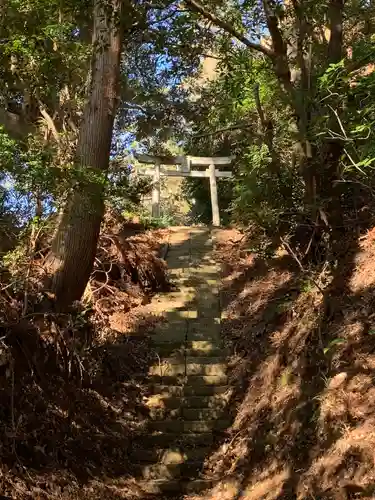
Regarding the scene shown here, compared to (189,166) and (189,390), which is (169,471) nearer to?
(189,390)

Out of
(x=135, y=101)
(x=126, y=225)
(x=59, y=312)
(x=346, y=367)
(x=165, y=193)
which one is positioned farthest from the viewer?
(x=165, y=193)

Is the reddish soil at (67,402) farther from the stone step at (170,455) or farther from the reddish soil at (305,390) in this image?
the reddish soil at (305,390)

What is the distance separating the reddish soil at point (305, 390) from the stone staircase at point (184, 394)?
0.22 metres

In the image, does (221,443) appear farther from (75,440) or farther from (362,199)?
(362,199)

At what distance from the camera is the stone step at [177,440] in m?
6.59

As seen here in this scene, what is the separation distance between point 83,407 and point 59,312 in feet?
3.95

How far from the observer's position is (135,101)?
1247 centimetres

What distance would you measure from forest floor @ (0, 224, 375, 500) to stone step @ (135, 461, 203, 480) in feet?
0.51

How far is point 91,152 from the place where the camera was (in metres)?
6.61

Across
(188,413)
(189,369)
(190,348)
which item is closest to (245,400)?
(188,413)

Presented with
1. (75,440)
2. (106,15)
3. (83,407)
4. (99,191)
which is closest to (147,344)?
(83,407)

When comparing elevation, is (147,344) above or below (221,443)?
above

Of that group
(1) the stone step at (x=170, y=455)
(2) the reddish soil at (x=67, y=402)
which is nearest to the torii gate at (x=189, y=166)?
(2) the reddish soil at (x=67, y=402)

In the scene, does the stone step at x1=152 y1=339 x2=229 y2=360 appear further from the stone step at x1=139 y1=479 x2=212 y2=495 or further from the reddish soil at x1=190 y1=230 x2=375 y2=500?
the stone step at x1=139 y1=479 x2=212 y2=495
